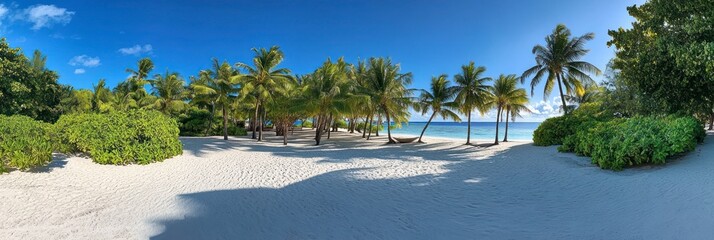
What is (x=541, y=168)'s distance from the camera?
9.70m

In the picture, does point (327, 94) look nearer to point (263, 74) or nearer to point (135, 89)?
point (263, 74)

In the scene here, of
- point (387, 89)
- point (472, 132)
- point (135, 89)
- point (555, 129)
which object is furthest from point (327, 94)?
point (472, 132)

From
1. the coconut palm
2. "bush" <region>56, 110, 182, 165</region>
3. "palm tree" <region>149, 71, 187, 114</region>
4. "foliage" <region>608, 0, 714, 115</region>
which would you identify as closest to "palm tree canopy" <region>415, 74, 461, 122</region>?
"foliage" <region>608, 0, 714, 115</region>

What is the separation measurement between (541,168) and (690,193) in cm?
425

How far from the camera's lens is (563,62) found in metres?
20.3

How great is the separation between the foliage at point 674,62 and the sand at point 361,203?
2.43m

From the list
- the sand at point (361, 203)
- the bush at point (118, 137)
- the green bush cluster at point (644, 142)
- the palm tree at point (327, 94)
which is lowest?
the sand at point (361, 203)

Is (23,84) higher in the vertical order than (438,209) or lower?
higher

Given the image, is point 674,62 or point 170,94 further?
point 170,94

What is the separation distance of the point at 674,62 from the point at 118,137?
1779 cm

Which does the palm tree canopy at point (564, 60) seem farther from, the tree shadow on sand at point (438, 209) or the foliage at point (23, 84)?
the foliage at point (23, 84)

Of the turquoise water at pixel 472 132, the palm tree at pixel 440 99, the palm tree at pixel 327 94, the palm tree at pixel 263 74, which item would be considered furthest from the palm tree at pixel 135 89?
the turquoise water at pixel 472 132

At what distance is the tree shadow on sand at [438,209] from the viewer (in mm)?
4762

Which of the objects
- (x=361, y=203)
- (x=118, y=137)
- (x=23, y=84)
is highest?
(x=23, y=84)
